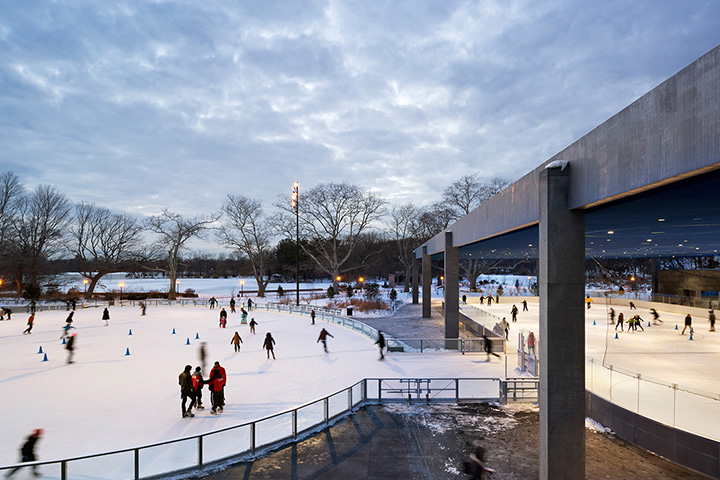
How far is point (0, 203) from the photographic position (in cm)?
4619

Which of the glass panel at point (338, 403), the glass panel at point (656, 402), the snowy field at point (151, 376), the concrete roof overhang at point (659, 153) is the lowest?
the snowy field at point (151, 376)

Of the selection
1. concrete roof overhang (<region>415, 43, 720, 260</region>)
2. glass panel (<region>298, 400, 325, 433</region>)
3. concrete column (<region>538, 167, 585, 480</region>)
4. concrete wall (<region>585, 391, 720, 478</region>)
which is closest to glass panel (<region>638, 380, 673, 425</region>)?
concrete wall (<region>585, 391, 720, 478</region>)

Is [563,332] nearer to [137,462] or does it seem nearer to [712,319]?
[137,462]

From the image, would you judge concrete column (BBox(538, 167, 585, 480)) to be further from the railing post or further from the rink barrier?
the railing post

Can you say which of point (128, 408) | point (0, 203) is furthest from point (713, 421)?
point (0, 203)

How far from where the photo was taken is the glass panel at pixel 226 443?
6.36m

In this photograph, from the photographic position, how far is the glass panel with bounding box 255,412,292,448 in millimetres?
7102

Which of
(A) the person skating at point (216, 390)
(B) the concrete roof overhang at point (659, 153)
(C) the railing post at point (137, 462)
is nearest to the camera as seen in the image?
(B) the concrete roof overhang at point (659, 153)

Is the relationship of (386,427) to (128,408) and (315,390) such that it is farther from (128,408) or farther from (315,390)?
(128,408)

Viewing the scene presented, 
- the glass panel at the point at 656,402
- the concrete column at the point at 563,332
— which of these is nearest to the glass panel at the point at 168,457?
the concrete column at the point at 563,332

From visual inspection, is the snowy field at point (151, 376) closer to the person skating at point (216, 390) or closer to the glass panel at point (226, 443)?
the person skating at point (216, 390)

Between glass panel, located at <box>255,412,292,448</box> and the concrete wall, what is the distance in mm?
7442

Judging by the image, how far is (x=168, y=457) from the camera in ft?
19.4

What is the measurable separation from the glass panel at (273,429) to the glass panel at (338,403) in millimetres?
1312
